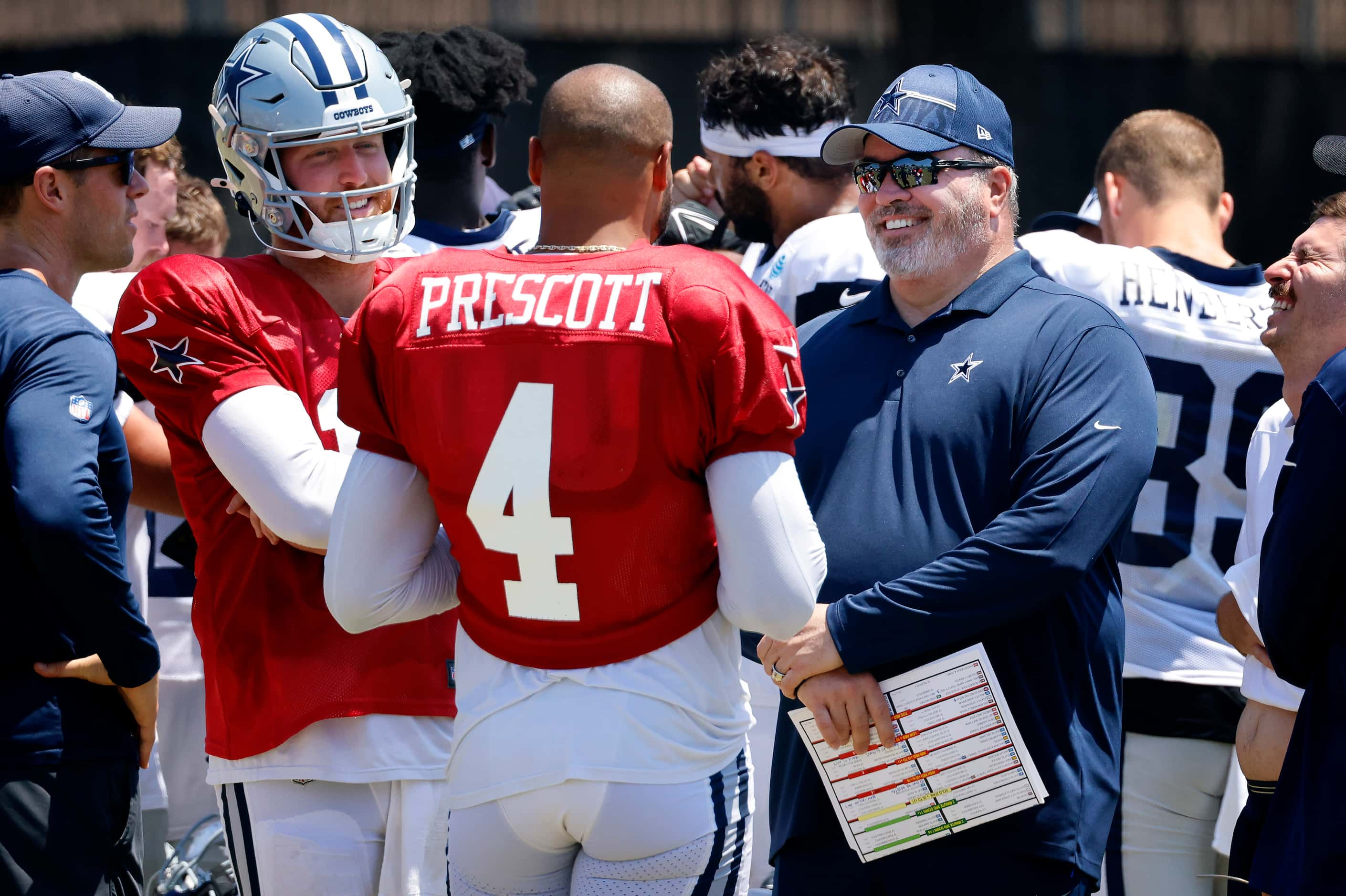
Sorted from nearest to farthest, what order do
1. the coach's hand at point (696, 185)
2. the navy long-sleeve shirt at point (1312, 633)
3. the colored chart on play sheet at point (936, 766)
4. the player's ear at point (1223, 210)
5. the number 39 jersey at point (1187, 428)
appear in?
the navy long-sleeve shirt at point (1312, 633) → the colored chart on play sheet at point (936, 766) → the number 39 jersey at point (1187, 428) → the player's ear at point (1223, 210) → the coach's hand at point (696, 185)

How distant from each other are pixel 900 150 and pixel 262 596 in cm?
140

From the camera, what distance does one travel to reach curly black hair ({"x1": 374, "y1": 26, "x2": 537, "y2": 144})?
3.77 m

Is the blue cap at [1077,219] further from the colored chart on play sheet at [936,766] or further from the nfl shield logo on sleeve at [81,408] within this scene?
the nfl shield logo on sleeve at [81,408]

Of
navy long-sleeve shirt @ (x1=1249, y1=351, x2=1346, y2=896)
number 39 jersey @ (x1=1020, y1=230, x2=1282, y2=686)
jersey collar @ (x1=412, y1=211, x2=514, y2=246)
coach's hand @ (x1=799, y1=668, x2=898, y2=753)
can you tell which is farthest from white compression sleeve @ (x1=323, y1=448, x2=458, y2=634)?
number 39 jersey @ (x1=1020, y1=230, x2=1282, y2=686)

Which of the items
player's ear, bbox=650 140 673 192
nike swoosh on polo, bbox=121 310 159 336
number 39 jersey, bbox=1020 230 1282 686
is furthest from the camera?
number 39 jersey, bbox=1020 230 1282 686

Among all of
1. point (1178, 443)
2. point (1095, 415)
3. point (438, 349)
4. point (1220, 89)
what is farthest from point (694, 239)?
point (1220, 89)

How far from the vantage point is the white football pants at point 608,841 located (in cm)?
206

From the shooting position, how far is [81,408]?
8.13 feet

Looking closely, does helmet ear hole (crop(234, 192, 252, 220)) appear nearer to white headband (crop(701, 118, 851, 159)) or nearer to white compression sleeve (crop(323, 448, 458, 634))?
white compression sleeve (crop(323, 448, 458, 634))

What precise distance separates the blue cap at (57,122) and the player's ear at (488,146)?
1.18 m

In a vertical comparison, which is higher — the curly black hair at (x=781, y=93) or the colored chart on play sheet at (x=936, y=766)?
the curly black hair at (x=781, y=93)

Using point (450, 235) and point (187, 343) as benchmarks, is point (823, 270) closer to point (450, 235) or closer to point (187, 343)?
point (450, 235)

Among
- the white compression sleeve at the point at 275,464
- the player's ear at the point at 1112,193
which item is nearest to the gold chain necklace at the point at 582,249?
the white compression sleeve at the point at 275,464

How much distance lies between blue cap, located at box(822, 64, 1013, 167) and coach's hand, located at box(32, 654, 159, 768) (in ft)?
5.31
